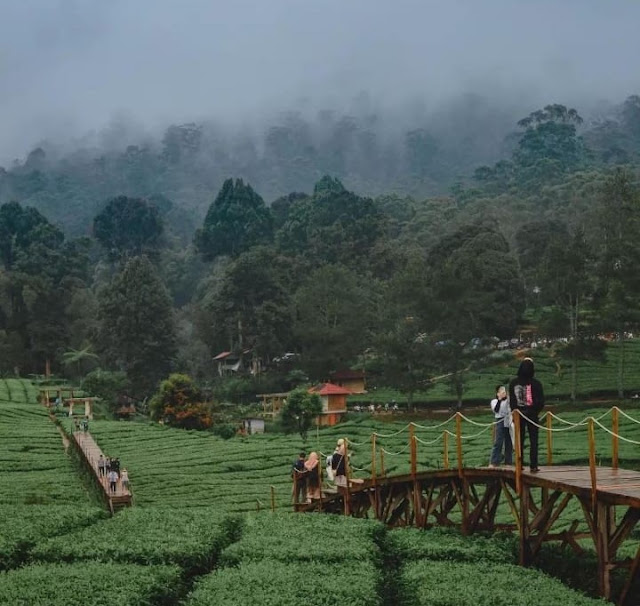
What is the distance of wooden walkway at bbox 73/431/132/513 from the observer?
106 feet

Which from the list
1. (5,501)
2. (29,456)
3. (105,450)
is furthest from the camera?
(105,450)

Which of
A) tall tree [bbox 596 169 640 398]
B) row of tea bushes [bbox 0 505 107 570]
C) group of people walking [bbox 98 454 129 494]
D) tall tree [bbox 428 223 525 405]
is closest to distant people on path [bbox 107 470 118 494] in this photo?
group of people walking [bbox 98 454 129 494]

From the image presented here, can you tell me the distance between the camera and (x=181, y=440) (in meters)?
54.0

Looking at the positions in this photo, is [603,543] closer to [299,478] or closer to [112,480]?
[299,478]

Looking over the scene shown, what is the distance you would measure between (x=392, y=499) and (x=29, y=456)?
86.1 ft

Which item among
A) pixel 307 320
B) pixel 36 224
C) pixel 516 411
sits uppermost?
pixel 36 224

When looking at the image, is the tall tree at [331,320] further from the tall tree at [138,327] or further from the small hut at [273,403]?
the tall tree at [138,327]

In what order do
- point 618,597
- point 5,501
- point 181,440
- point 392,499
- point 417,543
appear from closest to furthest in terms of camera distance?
point 618,597
point 417,543
point 392,499
point 5,501
point 181,440

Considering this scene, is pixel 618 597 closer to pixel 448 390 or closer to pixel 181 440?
pixel 181 440

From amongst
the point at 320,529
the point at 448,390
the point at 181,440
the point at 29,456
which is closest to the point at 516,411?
the point at 320,529

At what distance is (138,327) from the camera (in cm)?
7850

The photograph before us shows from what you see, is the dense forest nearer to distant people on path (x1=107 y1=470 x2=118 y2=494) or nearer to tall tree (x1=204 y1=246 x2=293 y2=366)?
tall tree (x1=204 y1=246 x2=293 y2=366)

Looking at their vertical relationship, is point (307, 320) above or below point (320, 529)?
above

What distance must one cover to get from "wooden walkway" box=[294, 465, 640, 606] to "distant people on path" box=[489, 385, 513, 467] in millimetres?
378
